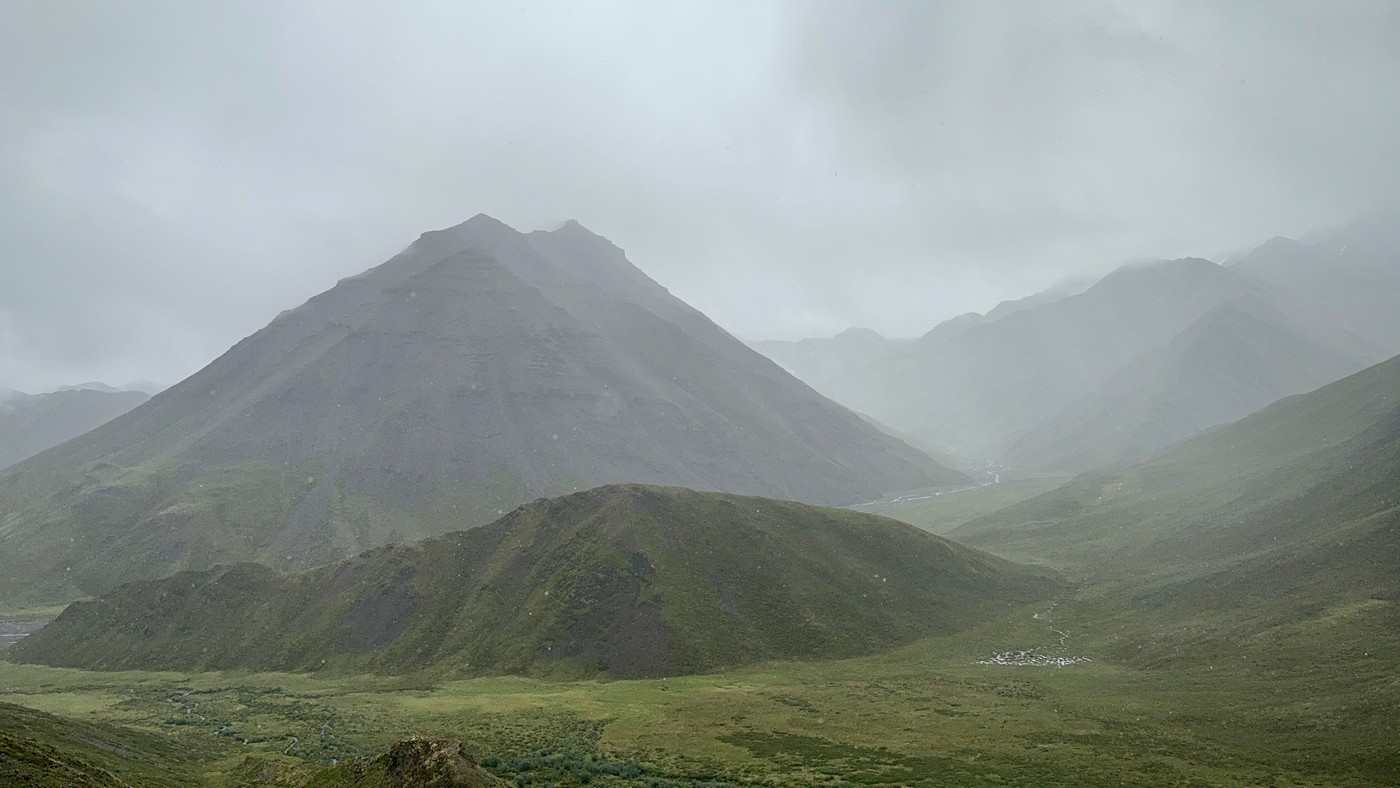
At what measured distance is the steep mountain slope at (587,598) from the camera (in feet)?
277

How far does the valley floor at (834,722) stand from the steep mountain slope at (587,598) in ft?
22.2

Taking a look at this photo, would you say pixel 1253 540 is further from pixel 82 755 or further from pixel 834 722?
pixel 82 755

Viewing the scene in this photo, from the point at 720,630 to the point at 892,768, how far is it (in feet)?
131

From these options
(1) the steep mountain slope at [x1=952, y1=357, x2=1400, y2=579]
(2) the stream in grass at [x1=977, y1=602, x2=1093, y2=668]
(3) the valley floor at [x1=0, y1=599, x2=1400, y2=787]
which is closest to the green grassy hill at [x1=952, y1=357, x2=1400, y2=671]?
(1) the steep mountain slope at [x1=952, y1=357, x2=1400, y2=579]

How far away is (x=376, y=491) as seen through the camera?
19250 cm

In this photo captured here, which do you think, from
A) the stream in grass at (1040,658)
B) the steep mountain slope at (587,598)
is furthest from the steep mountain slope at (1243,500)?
the stream in grass at (1040,658)

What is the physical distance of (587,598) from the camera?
87.8 metres

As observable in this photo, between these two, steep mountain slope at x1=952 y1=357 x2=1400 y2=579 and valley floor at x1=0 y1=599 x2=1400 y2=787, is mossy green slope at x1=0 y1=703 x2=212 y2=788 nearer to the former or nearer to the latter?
valley floor at x1=0 y1=599 x2=1400 y2=787

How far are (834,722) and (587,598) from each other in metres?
39.1

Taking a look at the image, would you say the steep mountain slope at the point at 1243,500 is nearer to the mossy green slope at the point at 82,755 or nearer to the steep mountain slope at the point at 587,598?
the steep mountain slope at the point at 587,598

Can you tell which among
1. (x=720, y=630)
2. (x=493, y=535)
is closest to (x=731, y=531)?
(x=720, y=630)

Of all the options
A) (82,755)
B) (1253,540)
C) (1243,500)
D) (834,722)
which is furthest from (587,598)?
(1243,500)

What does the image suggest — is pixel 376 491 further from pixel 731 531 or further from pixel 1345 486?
pixel 1345 486

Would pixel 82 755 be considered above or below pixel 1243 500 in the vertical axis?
above
